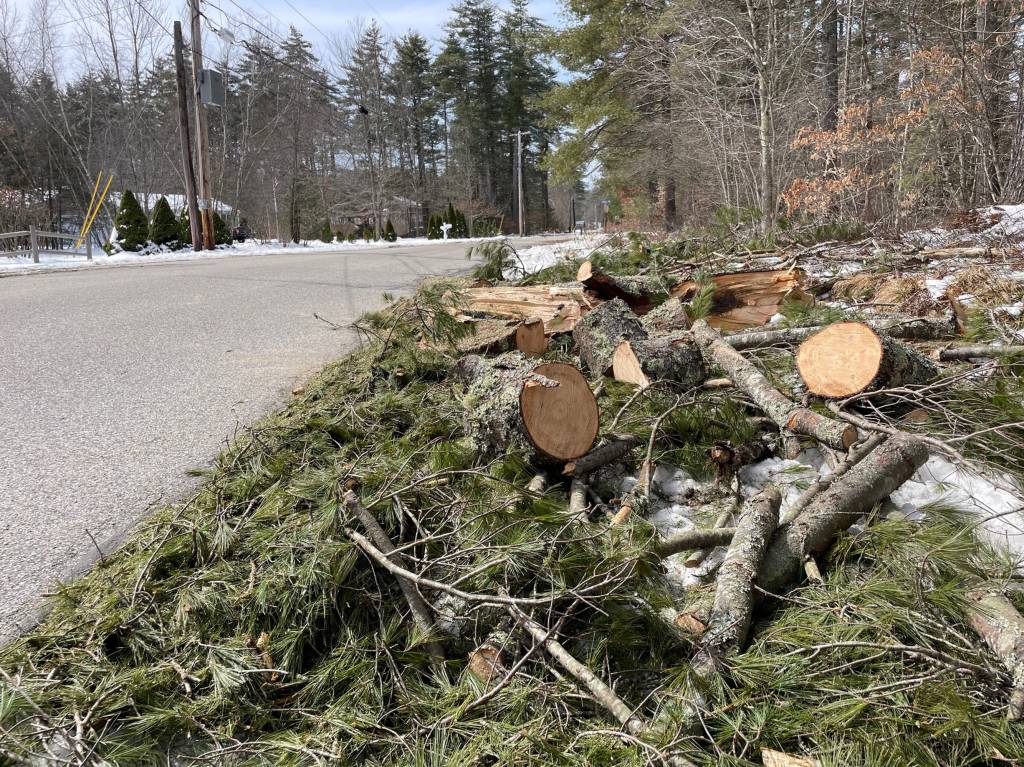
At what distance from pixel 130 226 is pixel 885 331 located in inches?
807

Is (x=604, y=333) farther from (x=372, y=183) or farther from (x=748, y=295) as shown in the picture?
(x=372, y=183)

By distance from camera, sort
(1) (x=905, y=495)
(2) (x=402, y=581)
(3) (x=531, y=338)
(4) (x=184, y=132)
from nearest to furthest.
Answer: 1. (2) (x=402, y=581)
2. (1) (x=905, y=495)
3. (3) (x=531, y=338)
4. (4) (x=184, y=132)

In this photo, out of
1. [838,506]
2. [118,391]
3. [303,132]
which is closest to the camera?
[838,506]

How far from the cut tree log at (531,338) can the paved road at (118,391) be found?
1.51 metres

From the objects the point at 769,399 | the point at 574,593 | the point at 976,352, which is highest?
the point at 976,352

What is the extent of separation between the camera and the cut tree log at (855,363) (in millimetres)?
2738

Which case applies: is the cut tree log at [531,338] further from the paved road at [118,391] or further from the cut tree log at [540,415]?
the paved road at [118,391]

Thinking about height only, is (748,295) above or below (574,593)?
above

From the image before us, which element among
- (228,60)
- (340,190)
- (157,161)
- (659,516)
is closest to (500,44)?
(340,190)

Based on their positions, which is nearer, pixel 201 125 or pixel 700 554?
pixel 700 554

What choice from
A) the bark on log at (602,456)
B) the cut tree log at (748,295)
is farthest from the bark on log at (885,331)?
the bark on log at (602,456)

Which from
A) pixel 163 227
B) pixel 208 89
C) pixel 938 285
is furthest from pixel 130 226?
pixel 938 285

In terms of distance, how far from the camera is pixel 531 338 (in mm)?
3938

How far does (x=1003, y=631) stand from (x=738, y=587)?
588 mm
